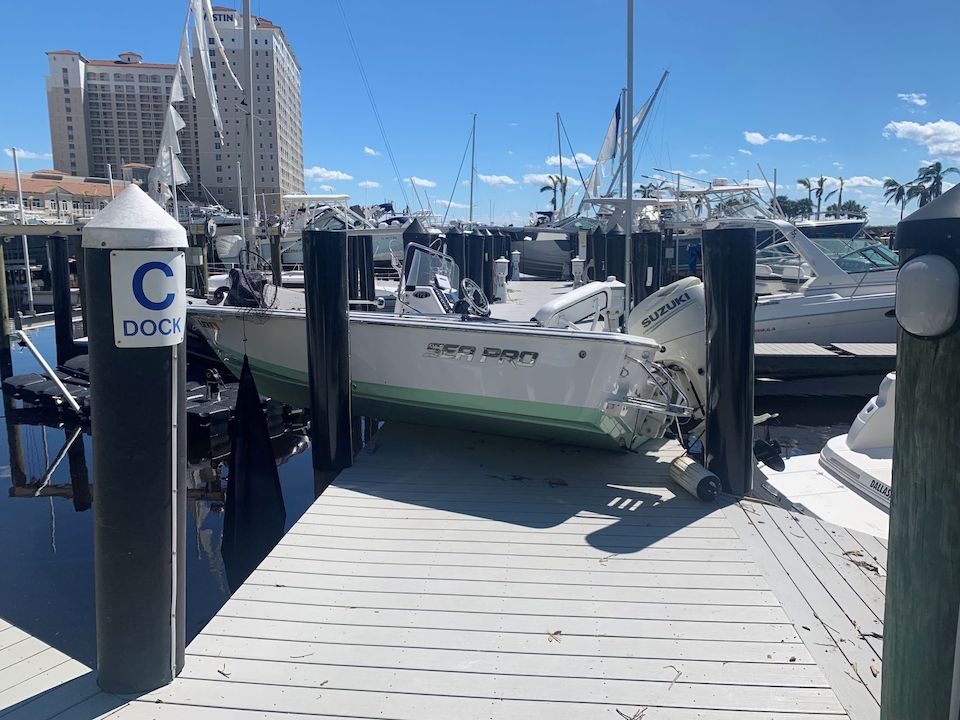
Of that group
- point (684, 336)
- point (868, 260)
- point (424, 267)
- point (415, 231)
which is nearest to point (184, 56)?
point (415, 231)

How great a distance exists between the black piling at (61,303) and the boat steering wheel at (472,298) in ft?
25.0

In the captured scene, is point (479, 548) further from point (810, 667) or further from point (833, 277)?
point (833, 277)

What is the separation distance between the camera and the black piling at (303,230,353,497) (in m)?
5.71

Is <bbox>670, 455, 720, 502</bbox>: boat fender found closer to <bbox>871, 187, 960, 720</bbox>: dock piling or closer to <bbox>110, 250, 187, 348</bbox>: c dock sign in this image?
<bbox>871, 187, 960, 720</bbox>: dock piling

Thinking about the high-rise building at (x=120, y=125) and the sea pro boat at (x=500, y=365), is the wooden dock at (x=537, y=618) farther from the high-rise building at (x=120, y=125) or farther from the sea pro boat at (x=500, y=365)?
the high-rise building at (x=120, y=125)

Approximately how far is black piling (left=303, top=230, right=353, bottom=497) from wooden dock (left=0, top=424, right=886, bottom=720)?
65 centimetres

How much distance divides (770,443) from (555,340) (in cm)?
236

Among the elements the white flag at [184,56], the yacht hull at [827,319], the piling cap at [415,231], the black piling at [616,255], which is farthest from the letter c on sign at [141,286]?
the black piling at [616,255]

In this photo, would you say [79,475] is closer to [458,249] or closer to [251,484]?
[251,484]

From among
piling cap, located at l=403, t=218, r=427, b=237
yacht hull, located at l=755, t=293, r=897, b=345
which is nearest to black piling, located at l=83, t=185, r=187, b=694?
yacht hull, located at l=755, t=293, r=897, b=345

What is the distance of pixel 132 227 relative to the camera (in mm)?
2543

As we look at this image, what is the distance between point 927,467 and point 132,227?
8.43ft

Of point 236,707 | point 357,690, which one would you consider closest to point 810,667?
point 357,690

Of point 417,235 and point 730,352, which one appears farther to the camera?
point 417,235
